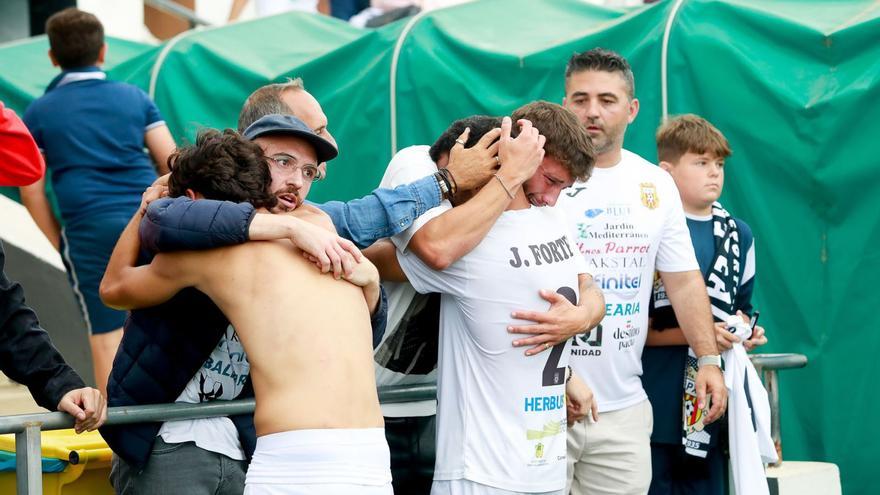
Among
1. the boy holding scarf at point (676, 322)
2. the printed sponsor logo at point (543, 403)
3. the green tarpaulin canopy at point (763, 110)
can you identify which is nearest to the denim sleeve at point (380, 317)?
the printed sponsor logo at point (543, 403)

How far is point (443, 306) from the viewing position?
12.9ft

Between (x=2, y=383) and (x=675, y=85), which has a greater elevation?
(x=675, y=85)

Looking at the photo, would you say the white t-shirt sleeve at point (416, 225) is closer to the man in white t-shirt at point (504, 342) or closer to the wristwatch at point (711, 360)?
the man in white t-shirt at point (504, 342)

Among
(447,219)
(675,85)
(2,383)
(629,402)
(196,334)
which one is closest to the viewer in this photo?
(196,334)

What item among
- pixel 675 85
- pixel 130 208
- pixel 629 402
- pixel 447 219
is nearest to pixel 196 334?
pixel 447 219

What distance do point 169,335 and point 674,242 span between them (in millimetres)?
2134

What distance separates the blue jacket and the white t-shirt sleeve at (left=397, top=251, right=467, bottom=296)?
0.75ft

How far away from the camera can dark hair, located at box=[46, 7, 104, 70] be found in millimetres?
6230

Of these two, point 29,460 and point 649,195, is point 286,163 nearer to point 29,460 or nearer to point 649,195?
point 29,460

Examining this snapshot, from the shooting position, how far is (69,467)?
383 centimetres

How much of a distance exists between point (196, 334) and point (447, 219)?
81cm

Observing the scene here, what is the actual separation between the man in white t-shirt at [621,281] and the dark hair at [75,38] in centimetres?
261

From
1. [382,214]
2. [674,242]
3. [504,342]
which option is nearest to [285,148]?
[382,214]

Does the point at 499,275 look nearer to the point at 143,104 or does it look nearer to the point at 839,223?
the point at 839,223
